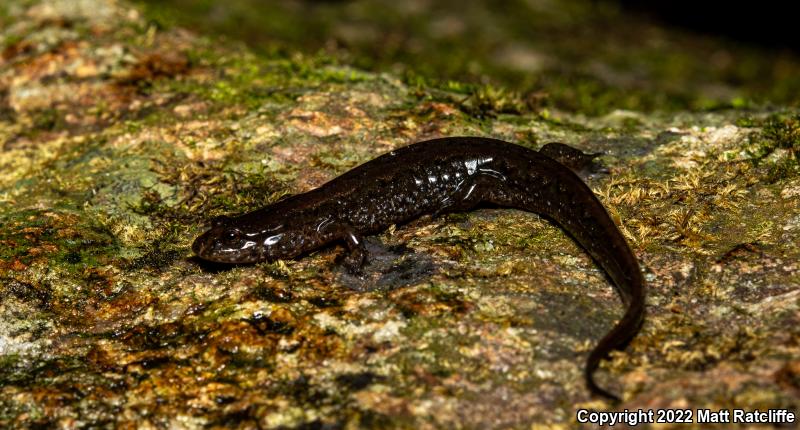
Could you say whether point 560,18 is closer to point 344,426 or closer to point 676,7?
point 676,7

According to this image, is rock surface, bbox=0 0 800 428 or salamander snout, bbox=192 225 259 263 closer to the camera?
rock surface, bbox=0 0 800 428

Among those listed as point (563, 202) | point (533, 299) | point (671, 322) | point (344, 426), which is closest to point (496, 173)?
point (563, 202)

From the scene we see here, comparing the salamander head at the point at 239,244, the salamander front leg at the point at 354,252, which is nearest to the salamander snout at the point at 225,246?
the salamander head at the point at 239,244

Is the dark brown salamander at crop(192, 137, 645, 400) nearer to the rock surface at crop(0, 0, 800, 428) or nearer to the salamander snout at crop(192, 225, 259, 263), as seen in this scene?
the salamander snout at crop(192, 225, 259, 263)

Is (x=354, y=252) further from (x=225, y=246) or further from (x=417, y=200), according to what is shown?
(x=225, y=246)

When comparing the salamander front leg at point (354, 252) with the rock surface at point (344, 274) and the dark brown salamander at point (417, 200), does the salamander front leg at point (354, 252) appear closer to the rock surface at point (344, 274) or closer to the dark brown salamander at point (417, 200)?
the dark brown salamander at point (417, 200)

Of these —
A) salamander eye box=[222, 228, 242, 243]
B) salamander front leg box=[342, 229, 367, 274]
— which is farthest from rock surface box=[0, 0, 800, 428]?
salamander eye box=[222, 228, 242, 243]

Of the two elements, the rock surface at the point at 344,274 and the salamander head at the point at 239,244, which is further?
the salamander head at the point at 239,244
